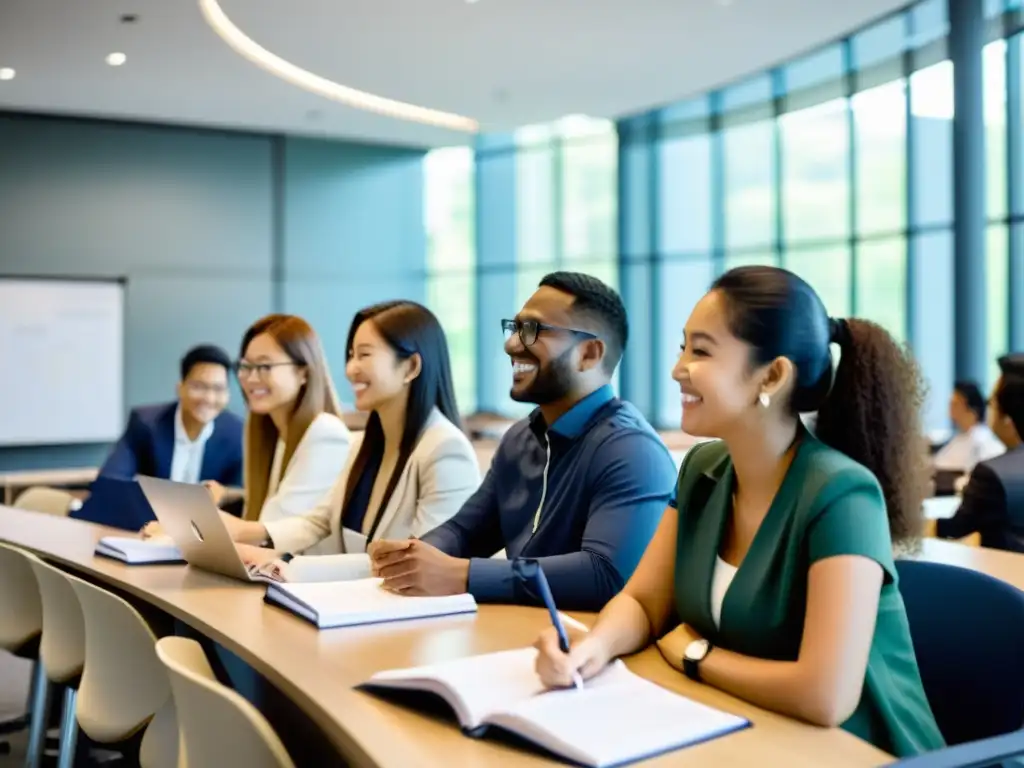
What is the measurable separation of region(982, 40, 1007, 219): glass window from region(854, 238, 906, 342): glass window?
37.6 inches

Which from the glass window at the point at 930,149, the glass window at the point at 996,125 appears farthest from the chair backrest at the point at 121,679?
the glass window at the point at 930,149

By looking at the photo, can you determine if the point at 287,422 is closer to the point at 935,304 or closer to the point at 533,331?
the point at 533,331

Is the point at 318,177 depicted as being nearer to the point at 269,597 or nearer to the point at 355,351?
the point at 355,351

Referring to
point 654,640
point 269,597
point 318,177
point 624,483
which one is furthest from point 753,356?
point 318,177

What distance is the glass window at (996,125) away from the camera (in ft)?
25.0

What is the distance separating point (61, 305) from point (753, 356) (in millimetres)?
9647

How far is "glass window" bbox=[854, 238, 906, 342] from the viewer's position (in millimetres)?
8641

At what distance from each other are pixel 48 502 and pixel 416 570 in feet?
8.61

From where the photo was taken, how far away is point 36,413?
1012 cm

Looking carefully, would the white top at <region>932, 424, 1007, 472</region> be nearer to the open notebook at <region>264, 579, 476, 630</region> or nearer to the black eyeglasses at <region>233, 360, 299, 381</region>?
the black eyeglasses at <region>233, 360, 299, 381</region>

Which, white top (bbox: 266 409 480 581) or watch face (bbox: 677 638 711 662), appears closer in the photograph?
watch face (bbox: 677 638 711 662)

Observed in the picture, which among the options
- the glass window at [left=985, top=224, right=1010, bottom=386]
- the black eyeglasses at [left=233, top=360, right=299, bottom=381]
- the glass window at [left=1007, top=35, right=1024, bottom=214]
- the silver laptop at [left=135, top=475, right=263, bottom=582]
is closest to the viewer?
the silver laptop at [left=135, top=475, right=263, bottom=582]

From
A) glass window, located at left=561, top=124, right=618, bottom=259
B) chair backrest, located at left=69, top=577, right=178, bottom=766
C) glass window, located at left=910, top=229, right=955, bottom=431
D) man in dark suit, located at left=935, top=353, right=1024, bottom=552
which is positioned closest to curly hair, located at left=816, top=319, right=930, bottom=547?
chair backrest, located at left=69, top=577, right=178, bottom=766

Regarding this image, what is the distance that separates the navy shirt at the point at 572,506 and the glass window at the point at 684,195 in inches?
326
